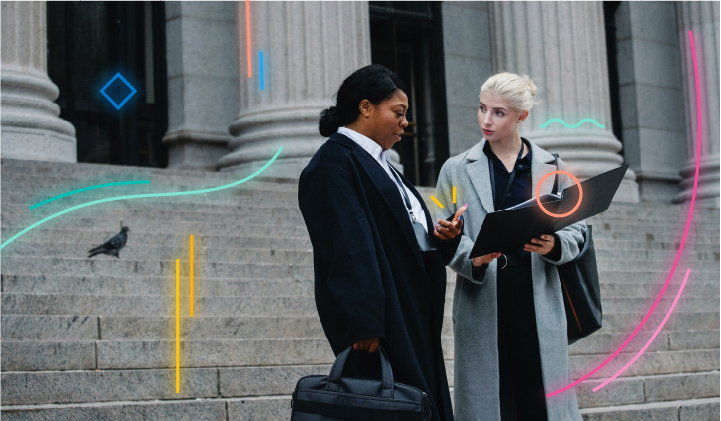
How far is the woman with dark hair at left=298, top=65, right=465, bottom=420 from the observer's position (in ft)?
11.1

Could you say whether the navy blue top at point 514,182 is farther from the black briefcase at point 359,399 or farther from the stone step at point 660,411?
the stone step at point 660,411

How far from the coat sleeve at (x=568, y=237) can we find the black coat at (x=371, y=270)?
552mm

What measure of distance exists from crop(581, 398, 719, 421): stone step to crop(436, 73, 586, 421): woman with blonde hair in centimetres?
217

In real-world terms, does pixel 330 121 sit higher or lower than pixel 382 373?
higher

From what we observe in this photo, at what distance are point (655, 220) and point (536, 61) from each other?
2.88 m

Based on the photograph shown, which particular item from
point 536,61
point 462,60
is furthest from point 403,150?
point 536,61

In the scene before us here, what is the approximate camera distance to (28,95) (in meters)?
9.54

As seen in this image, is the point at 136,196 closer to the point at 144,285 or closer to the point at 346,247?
the point at 144,285

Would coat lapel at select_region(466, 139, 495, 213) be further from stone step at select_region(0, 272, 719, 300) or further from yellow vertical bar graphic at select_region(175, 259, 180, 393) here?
stone step at select_region(0, 272, 719, 300)

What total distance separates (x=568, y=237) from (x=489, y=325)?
0.53 metres

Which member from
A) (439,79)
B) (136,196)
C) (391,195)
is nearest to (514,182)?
(391,195)

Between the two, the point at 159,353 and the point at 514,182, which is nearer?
the point at 514,182

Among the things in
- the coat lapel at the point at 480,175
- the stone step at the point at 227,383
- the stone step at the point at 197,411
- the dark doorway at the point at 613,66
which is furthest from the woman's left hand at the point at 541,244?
the dark doorway at the point at 613,66

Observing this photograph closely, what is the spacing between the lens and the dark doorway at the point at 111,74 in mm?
12961
